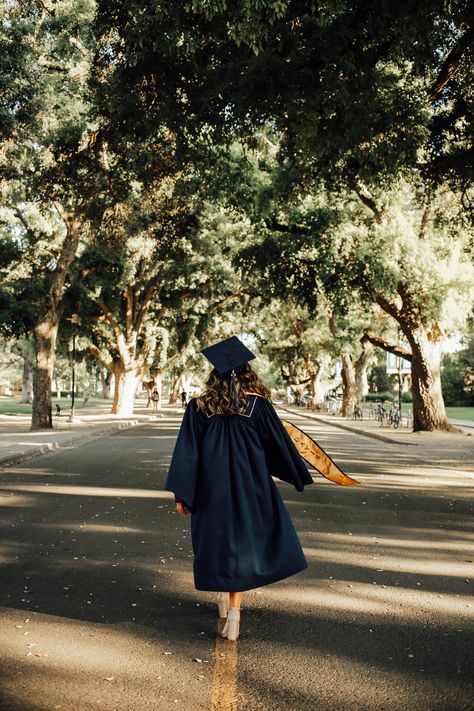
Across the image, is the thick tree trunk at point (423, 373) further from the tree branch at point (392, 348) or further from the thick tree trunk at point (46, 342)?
the thick tree trunk at point (46, 342)

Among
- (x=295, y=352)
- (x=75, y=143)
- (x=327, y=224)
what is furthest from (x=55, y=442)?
(x=295, y=352)

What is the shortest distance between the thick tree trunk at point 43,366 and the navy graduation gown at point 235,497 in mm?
22796

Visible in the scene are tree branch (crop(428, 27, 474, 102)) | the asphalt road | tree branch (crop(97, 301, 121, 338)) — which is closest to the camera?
the asphalt road

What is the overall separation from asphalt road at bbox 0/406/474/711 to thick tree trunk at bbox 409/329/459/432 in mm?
16972

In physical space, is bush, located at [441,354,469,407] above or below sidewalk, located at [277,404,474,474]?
above

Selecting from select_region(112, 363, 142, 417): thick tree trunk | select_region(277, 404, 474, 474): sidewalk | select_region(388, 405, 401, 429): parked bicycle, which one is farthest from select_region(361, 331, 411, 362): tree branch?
select_region(112, 363, 142, 417): thick tree trunk

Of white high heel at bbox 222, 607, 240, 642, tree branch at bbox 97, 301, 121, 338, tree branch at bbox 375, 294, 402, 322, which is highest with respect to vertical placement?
tree branch at bbox 97, 301, 121, 338

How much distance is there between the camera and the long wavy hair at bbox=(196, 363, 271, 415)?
16.6 feet

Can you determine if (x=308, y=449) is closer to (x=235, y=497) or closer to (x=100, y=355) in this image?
(x=235, y=497)

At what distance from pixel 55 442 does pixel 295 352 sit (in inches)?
1693

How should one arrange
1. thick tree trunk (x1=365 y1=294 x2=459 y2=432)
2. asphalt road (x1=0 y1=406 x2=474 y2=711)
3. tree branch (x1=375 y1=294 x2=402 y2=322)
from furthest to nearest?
thick tree trunk (x1=365 y1=294 x2=459 y2=432), tree branch (x1=375 y1=294 x2=402 y2=322), asphalt road (x1=0 y1=406 x2=474 y2=711)

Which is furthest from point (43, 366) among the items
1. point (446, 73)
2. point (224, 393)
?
point (224, 393)

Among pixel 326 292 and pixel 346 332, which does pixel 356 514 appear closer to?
pixel 326 292

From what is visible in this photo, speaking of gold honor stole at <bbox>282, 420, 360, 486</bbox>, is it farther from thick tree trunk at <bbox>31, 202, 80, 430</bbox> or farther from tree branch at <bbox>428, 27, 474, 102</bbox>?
thick tree trunk at <bbox>31, 202, 80, 430</bbox>
